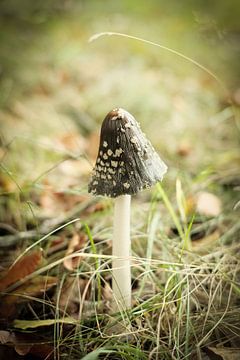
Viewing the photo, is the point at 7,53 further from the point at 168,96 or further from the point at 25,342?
the point at 25,342

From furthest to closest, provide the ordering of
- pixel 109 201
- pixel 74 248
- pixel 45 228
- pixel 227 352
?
pixel 45 228 → pixel 109 201 → pixel 74 248 → pixel 227 352

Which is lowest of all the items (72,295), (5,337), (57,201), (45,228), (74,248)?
(5,337)

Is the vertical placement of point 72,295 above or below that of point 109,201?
below

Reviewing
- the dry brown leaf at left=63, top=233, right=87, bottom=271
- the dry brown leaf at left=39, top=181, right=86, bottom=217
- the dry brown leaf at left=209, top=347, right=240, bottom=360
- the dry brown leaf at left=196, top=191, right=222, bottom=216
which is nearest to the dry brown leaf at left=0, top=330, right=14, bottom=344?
the dry brown leaf at left=63, top=233, right=87, bottom=271

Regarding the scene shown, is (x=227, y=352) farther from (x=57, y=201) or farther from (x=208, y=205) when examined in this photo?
(x=57, y=201)

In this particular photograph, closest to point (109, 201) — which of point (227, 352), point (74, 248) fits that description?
point (74, 248)

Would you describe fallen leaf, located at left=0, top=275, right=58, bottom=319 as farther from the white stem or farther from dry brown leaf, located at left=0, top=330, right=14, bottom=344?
the white stem

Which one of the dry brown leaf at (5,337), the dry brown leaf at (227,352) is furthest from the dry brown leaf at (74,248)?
the dry brown leaf at (227,352)
